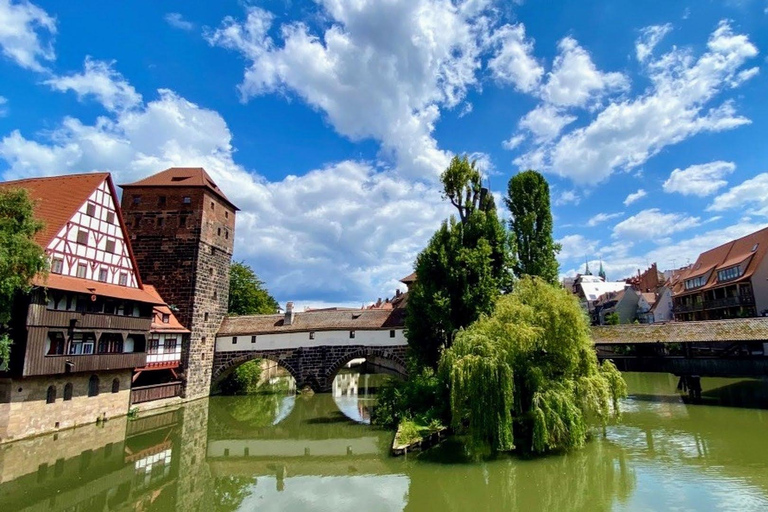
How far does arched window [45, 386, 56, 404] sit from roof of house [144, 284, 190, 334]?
5.82 m

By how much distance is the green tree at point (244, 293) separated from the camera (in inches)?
1672

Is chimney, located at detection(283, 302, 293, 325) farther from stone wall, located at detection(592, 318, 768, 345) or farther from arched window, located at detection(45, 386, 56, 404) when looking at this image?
stone wall, located at detection(592, 318, 768, 345)

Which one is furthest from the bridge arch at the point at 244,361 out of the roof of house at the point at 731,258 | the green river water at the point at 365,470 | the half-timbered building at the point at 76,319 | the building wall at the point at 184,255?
the roof of house at the point at 731,258

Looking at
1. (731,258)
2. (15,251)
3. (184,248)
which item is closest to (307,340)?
(184,248)

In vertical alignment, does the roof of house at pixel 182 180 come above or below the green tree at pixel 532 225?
above

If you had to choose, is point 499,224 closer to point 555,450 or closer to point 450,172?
point 450,172

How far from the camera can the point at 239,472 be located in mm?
14320

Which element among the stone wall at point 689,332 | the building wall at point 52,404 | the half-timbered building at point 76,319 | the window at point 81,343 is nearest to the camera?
the building wall at point 52,404

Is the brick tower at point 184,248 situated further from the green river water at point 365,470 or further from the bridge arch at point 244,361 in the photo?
the green river water at point 365,470

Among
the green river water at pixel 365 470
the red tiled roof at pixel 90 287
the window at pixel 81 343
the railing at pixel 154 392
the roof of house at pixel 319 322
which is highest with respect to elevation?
the red tiled roof at pixel 90 287

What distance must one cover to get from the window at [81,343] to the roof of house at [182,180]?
1194 centimetres

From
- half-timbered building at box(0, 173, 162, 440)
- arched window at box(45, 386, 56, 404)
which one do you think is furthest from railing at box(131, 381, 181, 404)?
arched window at box(45, 386, 56, 404)

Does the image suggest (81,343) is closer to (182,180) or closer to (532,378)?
(182,180)

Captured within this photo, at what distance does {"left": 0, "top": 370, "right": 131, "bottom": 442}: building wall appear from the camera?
52.7 feet
